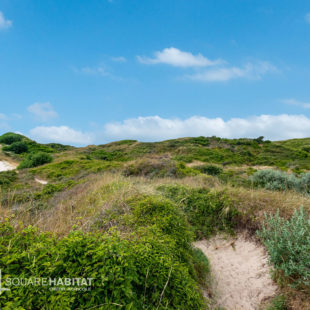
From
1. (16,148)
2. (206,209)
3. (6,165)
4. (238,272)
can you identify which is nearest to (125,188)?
(206,209)

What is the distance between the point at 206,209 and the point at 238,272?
2037mm

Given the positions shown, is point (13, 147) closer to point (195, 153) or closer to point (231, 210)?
point (195, 153)

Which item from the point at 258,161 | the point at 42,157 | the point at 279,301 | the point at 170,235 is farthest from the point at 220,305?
the point at 42,157

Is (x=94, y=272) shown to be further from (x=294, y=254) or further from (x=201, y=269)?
(x=294, y=254)

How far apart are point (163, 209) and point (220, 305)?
1.93 m

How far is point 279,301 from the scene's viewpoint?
344 centimetres

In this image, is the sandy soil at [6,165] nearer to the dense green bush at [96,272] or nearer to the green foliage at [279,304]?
the dense green bush at [96,272]

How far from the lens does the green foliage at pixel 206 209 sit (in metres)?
5.96

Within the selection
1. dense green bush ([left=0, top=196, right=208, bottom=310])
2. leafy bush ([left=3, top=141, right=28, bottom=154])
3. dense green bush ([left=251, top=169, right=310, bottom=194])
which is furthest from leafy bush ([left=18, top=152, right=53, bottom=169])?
dense green bush ([left=0, top=196, right=208, bottom=310])

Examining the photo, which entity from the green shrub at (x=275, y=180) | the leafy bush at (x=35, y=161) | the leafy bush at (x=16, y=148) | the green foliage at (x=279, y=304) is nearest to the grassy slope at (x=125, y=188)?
the green foliage at (x=279, y=304)

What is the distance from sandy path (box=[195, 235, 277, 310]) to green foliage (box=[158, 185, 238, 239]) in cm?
34

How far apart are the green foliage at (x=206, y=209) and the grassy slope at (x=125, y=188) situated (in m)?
0.19

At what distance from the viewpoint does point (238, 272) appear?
4.54m

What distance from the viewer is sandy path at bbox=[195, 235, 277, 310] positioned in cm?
379
